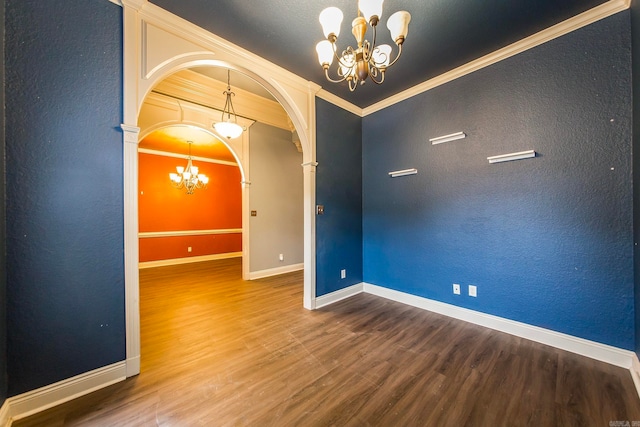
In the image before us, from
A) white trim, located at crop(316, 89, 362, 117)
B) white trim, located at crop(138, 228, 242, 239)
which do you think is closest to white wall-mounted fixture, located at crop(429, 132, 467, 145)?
white trim, located at crop(316, 89, 362, 117)

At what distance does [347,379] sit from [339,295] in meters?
1.62

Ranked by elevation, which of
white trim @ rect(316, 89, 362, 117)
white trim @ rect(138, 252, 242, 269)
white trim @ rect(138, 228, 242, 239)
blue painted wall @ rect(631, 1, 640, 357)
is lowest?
white trim @ rect(138, 252, 242, 269)

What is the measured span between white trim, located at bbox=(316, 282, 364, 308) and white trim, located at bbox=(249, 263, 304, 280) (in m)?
1.90

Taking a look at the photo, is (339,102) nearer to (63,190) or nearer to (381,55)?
(381,55)

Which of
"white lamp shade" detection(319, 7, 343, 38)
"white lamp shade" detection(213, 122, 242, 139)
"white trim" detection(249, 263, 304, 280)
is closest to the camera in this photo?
"white lamp shade" detection(319, 7, 343, 38)

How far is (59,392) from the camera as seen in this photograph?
5.09 feet

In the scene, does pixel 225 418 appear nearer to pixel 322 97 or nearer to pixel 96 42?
pixel 96 42

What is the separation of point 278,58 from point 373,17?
5.13ft

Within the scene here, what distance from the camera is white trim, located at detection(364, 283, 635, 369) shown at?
1891 mm

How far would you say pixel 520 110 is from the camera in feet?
7.63

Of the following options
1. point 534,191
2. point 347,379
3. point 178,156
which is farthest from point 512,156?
point 178,156

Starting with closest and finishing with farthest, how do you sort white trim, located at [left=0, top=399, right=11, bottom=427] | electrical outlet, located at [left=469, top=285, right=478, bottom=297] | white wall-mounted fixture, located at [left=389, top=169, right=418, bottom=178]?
white trim, located at [left=0, top=399, right=11, bottom=427] → electrical outlet, located at [left=469, top=285, right=478, bottom=297] → white wall-mounted fixture, located at [left=389, top=169, right=418, bottom=178]

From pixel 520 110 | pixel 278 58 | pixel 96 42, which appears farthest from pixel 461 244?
pixel 96 42

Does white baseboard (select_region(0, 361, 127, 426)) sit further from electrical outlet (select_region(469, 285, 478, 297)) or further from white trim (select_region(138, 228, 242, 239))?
white trim (select_region(138, 228, 242, 239))
